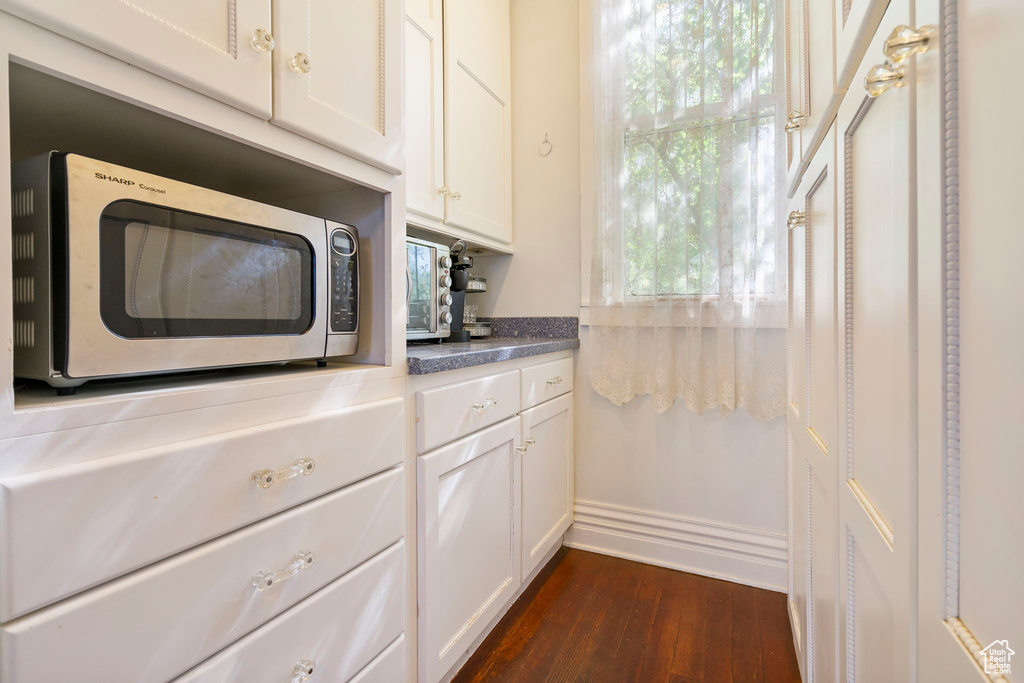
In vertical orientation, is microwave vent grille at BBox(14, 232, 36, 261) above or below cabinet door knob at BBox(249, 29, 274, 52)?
below

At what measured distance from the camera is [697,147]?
5.93ft

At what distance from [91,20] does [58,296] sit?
0.33 meters

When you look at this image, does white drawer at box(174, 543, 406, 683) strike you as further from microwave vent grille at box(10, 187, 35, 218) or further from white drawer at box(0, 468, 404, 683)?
microwave vent grille at box(10, 187, 35, 218)

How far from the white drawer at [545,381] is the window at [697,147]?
17.1 inches

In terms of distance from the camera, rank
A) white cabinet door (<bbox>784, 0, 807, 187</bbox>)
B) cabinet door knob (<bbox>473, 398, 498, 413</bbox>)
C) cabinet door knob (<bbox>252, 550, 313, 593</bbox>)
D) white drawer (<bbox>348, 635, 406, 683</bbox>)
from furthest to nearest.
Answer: cabinet door knob (<bbox>473, 398, 498, 413</bbox>)
white cabinet door (<bbox>784, 0, 807, 187</bbox>)
white drawer (<bbox>348, 635, 406, 683</bbox>)
cabinet door knob (<bbox>252, 550, 313, 593</bbox>)

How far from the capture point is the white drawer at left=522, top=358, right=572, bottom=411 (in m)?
1.63

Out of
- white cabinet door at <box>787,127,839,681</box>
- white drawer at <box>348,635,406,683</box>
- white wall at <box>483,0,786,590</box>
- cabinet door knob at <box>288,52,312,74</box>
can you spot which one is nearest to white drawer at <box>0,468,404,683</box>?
white drawer at <box>348,635,406,683</box>

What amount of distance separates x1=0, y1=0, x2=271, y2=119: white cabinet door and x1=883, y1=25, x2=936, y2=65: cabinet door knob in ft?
2.71

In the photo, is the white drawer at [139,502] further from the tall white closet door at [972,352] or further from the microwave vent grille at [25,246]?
the tall white closet door at [972,352]

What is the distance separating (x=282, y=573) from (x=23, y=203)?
62 centimetres

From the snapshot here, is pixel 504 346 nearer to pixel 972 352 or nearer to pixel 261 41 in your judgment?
pixel 261 41

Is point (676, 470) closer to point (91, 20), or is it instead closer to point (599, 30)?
point (599, 30)

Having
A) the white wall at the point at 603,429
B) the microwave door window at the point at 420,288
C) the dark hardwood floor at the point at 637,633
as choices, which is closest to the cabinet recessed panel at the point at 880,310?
the dark hardwood floor at the point at 637,633

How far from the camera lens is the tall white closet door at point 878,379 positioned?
0.43m
